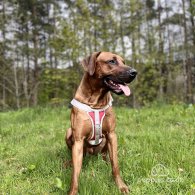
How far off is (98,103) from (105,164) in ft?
2.68

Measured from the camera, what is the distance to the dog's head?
3594 millimetres

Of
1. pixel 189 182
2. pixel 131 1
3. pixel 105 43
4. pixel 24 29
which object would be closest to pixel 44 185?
pixel 189 182

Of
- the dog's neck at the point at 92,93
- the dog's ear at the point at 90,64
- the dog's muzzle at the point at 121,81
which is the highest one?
the dog's ear at the point at 90,64

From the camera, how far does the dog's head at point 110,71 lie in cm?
359

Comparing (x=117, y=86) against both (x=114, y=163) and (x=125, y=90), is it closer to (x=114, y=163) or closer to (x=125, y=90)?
(x=125, y=90)

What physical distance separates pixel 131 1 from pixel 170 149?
43.8ft

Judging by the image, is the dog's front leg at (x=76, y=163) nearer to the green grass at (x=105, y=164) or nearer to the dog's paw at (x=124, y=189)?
the green grass at (x=105, y=164)

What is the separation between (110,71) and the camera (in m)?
3.71

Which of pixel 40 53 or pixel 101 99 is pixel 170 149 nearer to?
pixel 101 99

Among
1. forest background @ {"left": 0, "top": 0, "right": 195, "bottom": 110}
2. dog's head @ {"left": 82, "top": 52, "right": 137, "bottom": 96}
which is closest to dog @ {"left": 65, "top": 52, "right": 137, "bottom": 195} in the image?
dog's head @ {"left": 82, "top": 52, "right": 137, "bottom": 96}

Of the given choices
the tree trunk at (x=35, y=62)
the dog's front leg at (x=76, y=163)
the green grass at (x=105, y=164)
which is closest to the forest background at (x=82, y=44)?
the tree trunk at (x=35, y=62)

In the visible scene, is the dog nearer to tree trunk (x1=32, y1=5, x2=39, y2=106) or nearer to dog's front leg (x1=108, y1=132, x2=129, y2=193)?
dog's front leg (x1=108, y1=132, x2=129, y2=193)

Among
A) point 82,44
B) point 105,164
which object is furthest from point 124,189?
point 82,44

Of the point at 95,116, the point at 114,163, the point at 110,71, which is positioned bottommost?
the point at 114,163
